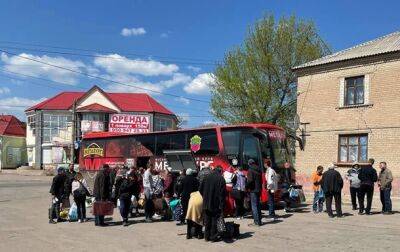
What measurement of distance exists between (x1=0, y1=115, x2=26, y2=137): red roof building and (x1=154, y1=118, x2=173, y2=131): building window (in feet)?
65.1

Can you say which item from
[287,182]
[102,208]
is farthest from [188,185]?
[287,182]

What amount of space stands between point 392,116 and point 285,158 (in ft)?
27.5

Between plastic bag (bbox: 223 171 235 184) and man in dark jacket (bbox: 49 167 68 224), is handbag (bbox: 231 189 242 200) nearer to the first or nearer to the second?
plastic bag (bbox: 223 171 235 184)

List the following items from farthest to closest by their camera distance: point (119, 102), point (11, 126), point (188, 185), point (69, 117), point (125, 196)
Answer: point (11, 126) → point (119, 102) → point (69, 117) → point (125, 196) → point (188, 185)

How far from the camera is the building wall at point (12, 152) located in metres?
68.9

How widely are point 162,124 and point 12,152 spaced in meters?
20.4

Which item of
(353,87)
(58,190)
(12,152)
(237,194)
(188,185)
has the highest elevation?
(353,87)

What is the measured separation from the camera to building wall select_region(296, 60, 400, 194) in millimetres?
24703

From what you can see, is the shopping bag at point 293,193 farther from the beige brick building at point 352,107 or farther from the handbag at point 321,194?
the beige brick building at point 352,107

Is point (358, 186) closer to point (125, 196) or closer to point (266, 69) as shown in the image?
point (125, 196)

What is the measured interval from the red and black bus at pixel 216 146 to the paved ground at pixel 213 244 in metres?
2.66

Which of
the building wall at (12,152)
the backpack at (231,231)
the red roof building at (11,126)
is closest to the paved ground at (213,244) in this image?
the backpack at (231,231)

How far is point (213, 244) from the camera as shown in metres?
11.3

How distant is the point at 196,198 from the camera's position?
11.9m
